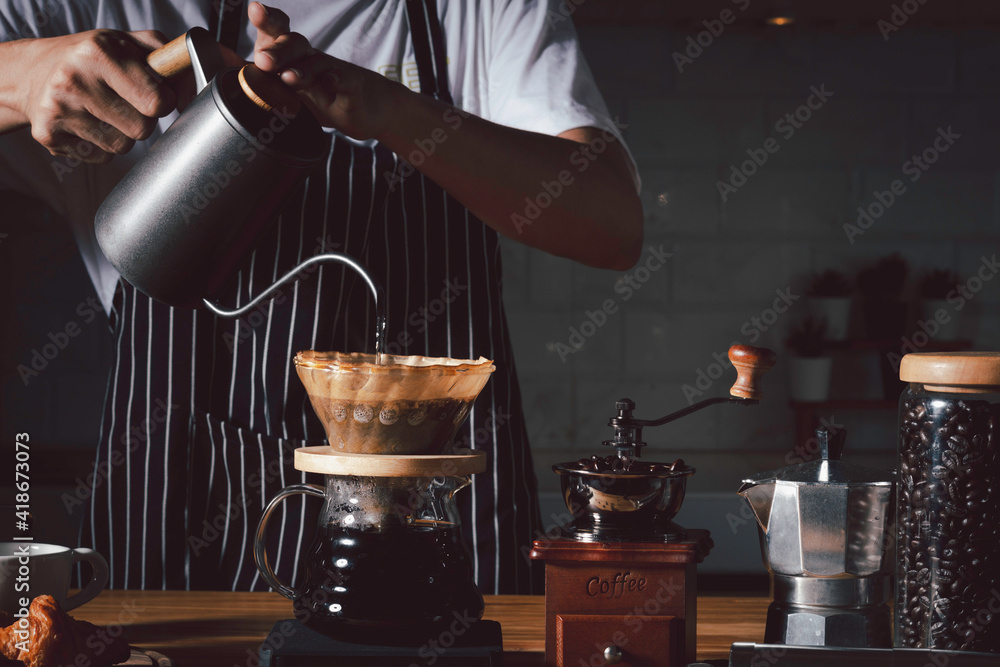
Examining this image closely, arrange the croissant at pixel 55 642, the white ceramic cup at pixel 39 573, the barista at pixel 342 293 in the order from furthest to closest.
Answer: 1. the barista at pixel 342 293
2. the white ceramic cup at pixel 39 573
3. the croissant at pixel 55 642

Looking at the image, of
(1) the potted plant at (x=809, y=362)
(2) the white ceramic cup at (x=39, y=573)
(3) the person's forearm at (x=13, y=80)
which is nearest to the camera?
(2) the white ceramic cup at (x=39, y=573)

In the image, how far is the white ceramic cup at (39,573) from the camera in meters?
0.69

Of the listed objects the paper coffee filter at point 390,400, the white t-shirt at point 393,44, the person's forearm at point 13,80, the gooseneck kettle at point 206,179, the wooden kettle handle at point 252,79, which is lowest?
the paper coffee filter at point 390,400

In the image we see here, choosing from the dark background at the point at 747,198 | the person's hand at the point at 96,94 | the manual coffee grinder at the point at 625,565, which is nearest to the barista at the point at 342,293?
the person's hand at the point at 96,94

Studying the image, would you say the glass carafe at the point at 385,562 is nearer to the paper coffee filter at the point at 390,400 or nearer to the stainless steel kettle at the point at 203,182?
the paper coffee filter at the point at 390,400

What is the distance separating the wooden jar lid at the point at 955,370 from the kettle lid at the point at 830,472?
0.21ft

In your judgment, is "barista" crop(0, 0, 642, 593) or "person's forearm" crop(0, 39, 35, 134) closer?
"person's forearm" crop(0, 39, 35, 134)

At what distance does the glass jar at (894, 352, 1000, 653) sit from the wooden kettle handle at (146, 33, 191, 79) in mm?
598

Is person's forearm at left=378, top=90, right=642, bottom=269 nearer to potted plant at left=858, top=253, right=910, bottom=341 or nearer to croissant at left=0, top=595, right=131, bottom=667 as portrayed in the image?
croissant at left=0, top=595, right=131, bottom=667

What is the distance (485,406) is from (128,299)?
446 mm

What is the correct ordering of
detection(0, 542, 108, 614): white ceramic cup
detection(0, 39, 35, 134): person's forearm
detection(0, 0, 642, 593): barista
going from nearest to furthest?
1. detection(0, 542, 108, 614): white ceramic cup
2. detection(0, 39, 35, 134): person's forearm
3. detection(0, 0, 642, 593): barista

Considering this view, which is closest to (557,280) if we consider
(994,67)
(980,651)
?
(994,67)

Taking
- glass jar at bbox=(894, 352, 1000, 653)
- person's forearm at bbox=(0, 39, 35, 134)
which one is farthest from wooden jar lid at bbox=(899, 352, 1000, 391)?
person's forearm at bbox=(0, 39, 35, 134)

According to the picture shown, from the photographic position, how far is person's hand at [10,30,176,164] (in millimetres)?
784
